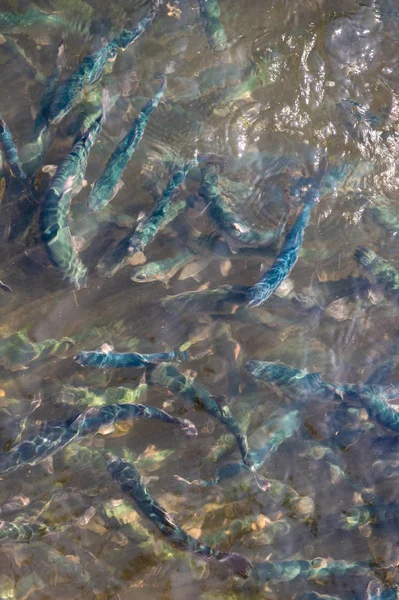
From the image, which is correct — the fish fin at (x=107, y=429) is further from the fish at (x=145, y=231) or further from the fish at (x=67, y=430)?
the fish at (x=145, y=231)

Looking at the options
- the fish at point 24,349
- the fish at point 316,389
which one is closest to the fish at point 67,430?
the fish at point 24,349

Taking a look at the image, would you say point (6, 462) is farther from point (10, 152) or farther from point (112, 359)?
point (10, 152)

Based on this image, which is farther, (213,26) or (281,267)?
(213,26)

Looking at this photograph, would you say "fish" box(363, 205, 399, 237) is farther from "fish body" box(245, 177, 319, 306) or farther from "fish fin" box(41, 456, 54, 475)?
"fish fin" box(41, 456, 54, 475)

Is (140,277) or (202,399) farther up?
(140,277)

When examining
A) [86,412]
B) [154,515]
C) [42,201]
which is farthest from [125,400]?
[42,201]

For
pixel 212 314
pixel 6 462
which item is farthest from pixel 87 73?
pixel 6 462
